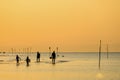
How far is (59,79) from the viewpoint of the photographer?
29469 millimetres

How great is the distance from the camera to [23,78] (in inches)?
1200

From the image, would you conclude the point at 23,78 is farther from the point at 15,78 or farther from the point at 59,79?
the point at 59,79

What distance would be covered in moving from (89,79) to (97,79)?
25.0 inches

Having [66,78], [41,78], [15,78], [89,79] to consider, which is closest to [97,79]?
[89,79]

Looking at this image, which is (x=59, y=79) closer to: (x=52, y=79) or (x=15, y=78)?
(x=52, y=79)

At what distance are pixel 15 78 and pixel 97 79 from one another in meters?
6.71

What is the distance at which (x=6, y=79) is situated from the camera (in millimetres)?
29703

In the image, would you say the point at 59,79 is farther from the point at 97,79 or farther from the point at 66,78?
the point at 97,79

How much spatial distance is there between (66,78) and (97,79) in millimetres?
2600

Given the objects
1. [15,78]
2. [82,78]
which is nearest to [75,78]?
[82,78]

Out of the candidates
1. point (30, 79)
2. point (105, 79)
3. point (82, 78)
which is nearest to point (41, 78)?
point (30, 79)

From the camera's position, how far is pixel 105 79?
2970 centimetres

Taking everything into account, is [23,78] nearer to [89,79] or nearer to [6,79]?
[6,79]

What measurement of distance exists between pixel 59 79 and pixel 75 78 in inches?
68.4
